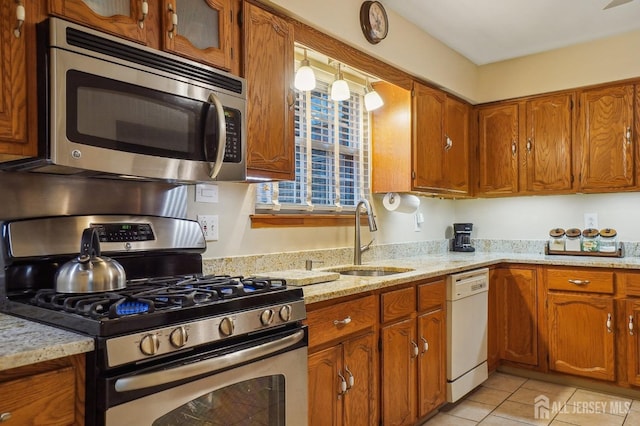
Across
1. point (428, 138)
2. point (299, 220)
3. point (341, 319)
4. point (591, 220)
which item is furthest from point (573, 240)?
point (341, 319)

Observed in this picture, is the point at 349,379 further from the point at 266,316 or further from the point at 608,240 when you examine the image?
the point at 608,240

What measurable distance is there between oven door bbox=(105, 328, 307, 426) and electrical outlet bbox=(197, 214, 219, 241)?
750 millimetres

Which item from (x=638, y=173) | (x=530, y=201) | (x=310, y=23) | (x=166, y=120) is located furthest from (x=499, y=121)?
(x=166, y=120)

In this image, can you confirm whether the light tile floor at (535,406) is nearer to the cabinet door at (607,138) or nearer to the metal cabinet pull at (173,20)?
the cabinet door at (607,138)

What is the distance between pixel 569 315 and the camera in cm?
326

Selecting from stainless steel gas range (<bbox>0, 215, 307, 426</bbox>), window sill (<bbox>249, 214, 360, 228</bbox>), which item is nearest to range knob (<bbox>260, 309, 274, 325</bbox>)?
stainless steel gas range (<bbox>0, 215, 307, 426</bbox>)

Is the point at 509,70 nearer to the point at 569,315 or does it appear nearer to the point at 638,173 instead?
the point at 638,173

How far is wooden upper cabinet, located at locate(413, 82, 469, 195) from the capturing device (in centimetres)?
329

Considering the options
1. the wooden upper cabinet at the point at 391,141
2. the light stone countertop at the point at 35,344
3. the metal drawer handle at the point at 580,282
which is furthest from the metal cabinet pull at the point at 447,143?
the light stone countertop at the point at 35,344

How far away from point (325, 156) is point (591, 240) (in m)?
2.14

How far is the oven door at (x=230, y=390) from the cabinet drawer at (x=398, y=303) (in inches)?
26.9

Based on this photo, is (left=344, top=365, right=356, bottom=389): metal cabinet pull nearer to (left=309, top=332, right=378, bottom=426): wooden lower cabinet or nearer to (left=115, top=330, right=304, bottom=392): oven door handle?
(left=309, top=332, right=378, bottom=426): wooden lower cabinet

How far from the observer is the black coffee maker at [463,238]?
13.7 ft

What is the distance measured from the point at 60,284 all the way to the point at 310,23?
1669 mm
